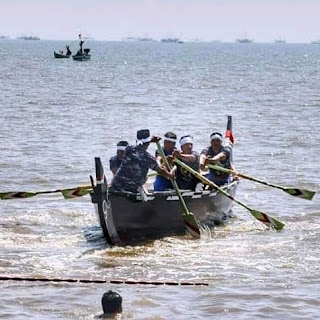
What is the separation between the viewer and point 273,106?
45938mm

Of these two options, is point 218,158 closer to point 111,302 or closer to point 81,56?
point 111,302

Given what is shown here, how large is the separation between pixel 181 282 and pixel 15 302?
228 cm

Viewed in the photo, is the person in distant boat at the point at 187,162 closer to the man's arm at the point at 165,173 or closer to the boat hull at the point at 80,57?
the man's arm at the point at 165,173

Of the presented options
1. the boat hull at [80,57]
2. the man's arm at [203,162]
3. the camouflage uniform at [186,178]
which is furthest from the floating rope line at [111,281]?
the boat hull at [80,57]

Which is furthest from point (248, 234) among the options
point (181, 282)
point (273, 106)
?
point (273, 106)

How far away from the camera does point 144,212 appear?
15.8 m

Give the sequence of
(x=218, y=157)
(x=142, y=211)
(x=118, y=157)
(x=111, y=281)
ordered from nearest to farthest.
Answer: (x=111, y=281) → (x=142, y=211) → (x=118, y=157) → (x=218, y=157)

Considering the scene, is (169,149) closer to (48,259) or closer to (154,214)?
(154,214)

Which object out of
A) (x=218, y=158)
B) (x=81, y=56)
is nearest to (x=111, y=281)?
(x=218, y=158)

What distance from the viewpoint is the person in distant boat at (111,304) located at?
36.3 feet

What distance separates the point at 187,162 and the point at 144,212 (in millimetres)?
1552

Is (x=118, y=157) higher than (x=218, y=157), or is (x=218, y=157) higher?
(x=118, y=157)

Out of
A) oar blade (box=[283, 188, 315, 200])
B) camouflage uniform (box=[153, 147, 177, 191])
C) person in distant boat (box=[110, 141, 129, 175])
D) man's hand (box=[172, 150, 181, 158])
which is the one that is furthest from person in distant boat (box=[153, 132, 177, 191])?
oar blade (box=[283, 188, 315, 200])

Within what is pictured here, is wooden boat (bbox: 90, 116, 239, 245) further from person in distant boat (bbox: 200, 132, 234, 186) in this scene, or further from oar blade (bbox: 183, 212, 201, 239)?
person in distant boat (bbox: 200, 132, 234, 186)
